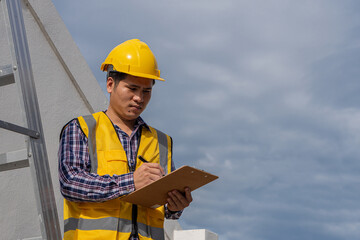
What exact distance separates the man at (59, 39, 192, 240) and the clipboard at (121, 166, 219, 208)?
5 centimetres

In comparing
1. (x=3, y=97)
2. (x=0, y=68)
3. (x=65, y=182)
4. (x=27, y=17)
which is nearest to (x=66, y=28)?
(x=27, y=17)

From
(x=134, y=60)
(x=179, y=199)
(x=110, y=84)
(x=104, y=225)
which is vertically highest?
(x=134, y=60)

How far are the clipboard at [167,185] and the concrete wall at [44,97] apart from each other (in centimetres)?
141

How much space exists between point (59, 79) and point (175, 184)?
2417 mm

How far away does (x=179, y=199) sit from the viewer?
2889 mm

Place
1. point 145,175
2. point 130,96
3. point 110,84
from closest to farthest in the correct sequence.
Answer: point 145,175 < point 130,96 < point 110,84

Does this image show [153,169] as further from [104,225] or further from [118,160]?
[104,225]

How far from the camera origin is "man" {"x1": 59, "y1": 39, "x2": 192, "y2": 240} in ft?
9.04

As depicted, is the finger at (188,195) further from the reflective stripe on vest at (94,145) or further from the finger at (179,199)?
the reflective stripe on vest at (94,145)

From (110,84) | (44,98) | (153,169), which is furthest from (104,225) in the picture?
(44,98)

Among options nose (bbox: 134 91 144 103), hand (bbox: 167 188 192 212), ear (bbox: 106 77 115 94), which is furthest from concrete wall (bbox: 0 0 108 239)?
hand (bbox: 167 188 192 212)

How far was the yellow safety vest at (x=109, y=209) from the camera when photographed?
2773mm

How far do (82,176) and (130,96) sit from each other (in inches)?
23.2

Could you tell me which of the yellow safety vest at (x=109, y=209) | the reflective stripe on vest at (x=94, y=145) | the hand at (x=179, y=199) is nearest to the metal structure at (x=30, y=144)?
the yellow safety vest at (x=109, y=209)
